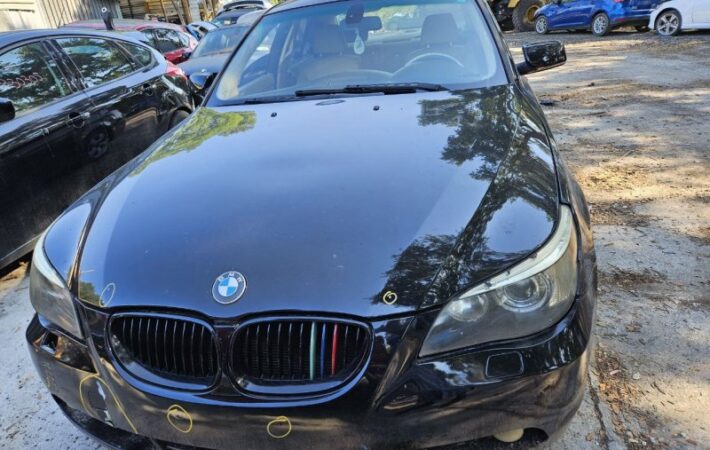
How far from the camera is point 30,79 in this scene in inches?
146

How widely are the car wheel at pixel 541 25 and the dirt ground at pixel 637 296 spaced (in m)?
11.2

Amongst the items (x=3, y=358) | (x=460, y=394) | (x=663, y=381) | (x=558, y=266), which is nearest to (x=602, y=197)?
(x=663, y=381)

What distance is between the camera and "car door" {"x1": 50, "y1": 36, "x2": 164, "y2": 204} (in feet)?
12.6

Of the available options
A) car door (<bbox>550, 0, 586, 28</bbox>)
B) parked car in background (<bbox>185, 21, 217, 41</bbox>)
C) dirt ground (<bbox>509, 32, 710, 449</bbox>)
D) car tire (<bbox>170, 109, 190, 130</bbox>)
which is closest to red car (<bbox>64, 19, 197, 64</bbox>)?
parked car in background (<bbox>185, 21, 217, 41</bbox>)

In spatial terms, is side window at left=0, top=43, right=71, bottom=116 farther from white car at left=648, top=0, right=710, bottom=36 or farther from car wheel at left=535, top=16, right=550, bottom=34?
car wheel at left=535, top=16, right=550, bottom=34

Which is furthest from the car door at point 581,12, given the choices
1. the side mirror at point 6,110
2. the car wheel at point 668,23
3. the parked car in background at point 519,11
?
the side mirror at point 6,110

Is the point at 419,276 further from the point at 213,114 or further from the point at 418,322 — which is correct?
the point at 213,114

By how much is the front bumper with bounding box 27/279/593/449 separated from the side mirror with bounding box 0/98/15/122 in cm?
253

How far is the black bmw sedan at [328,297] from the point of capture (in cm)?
139

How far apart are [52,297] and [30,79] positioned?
268cm

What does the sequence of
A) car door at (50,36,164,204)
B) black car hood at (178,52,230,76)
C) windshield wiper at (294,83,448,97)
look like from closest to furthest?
windshield wiper at (294,83,448,97), car door at (50,36,164,204), black car hood at (178,52,230,76)

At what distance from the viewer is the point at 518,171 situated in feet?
6.09

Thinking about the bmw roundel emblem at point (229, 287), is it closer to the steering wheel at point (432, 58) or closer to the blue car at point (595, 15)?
the steering wheel at point (432, 58)

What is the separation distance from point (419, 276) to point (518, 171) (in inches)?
25.6
